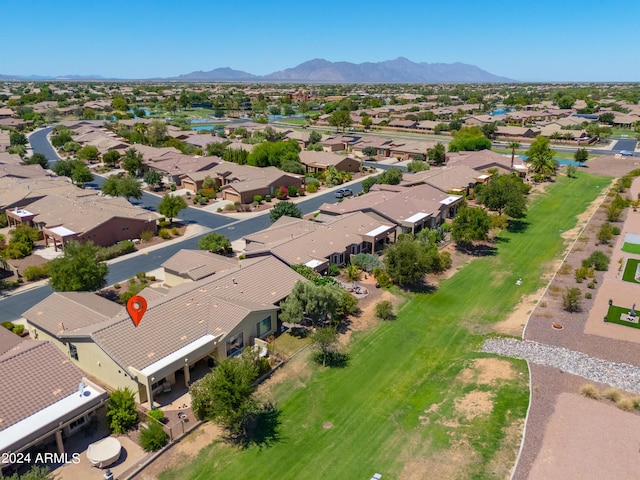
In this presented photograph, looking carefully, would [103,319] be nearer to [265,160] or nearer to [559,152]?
[265,160]

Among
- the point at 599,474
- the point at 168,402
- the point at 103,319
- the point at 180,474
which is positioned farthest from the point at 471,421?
the point at 103,319

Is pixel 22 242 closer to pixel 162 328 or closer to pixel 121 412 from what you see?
pixel 162 328

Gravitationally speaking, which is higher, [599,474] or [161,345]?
[161,345]

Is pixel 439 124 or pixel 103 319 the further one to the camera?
pixel 439 124

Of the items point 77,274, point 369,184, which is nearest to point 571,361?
point 77,274

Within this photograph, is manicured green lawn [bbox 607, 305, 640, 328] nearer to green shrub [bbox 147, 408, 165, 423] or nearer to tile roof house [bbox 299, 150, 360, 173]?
green shrub [bbox 147, 408, 165, 423]

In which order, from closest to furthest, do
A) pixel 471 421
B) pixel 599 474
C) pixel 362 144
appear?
1. pixel 599 474
2. pixel 471 421
3. pixel 362 144

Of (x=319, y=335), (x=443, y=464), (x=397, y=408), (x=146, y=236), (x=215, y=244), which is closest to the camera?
(x=443, y=464)

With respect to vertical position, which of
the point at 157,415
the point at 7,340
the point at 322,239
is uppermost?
the point at 322,239
